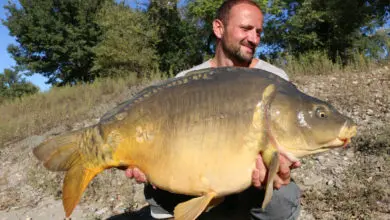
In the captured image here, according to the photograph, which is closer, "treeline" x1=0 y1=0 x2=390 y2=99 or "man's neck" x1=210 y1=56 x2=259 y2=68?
"man's neck" x1=210 y1=56 x2=259 y2=68

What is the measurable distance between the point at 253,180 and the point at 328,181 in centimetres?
225

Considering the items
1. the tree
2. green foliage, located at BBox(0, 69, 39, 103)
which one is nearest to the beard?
the tree

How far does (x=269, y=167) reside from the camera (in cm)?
149

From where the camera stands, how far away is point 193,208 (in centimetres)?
162

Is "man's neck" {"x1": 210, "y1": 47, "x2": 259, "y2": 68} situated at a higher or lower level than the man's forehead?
lower

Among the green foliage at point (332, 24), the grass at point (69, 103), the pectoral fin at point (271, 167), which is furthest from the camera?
the green foliage at point (332, 24)

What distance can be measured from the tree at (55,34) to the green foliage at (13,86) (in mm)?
10963

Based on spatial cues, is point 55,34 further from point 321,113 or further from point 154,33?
point 321,113

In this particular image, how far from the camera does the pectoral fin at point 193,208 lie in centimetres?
159

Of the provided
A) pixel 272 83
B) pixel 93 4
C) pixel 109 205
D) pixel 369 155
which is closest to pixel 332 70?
pixel 369 155

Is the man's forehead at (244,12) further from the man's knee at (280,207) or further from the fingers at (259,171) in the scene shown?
the fingers at (259,171)

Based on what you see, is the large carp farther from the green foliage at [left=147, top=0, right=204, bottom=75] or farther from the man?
the green foliage at [left=147, top=0, right=204, bottom=75]

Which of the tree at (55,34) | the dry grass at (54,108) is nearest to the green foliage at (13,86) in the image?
the tree at (55,34)

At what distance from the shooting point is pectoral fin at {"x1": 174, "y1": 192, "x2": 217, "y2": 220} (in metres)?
1.59
